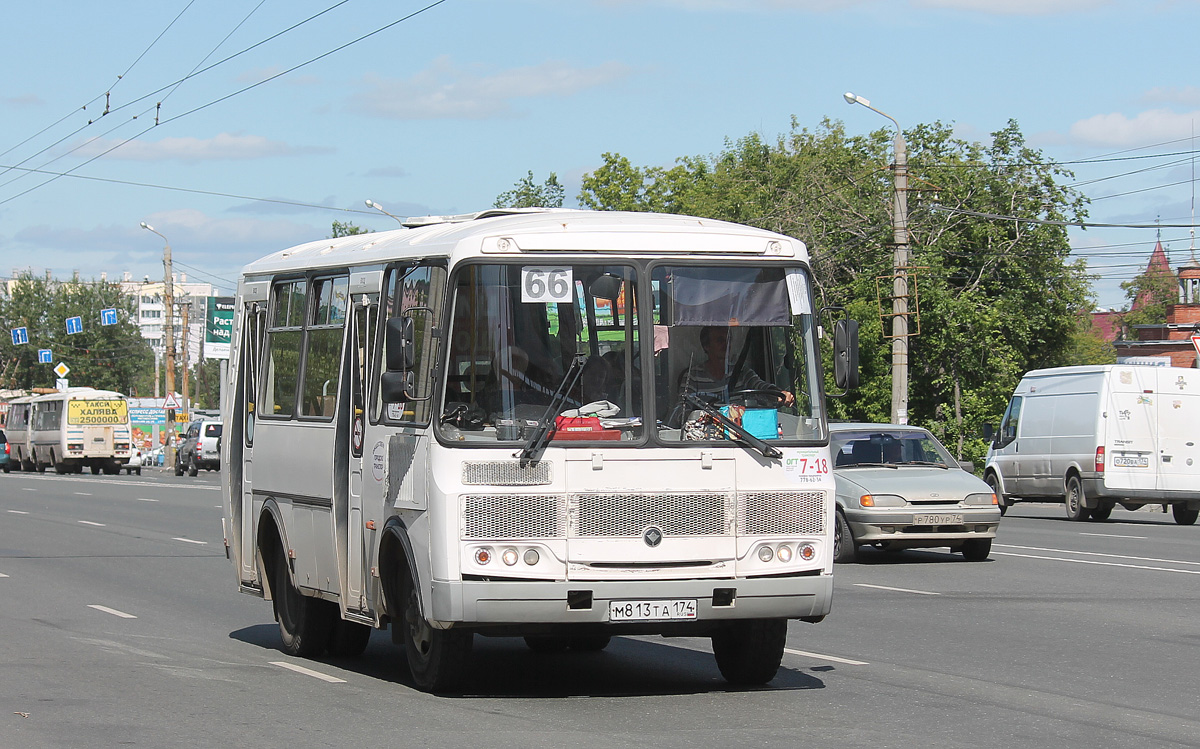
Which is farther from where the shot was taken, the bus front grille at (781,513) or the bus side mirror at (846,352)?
the bus side mirror at (846,352)

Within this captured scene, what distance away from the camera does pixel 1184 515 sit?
93.4ft

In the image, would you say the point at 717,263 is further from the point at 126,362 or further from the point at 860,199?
the point at 126,362

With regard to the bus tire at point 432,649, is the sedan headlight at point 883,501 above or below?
above

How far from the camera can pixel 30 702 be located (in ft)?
29.0

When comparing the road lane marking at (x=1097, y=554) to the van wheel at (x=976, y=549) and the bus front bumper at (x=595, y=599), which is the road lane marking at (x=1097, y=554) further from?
the bus front bumper at (x=595, y=599)

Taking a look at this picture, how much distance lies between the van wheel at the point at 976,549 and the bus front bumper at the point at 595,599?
976cm

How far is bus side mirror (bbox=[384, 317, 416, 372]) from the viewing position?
875 cm

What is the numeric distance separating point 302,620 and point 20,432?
63.4 meters

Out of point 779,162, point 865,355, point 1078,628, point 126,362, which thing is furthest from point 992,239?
point 126,362

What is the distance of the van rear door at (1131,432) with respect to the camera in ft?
90.0

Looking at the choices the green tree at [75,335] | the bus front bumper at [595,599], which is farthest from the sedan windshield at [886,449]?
the green tree at [75,335]

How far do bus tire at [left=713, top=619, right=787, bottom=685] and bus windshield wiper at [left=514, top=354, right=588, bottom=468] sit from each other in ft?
5.31

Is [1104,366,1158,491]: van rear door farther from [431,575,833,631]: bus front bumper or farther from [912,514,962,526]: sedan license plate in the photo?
[431,575,833,631]: bus front bumper

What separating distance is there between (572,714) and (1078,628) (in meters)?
5.29
